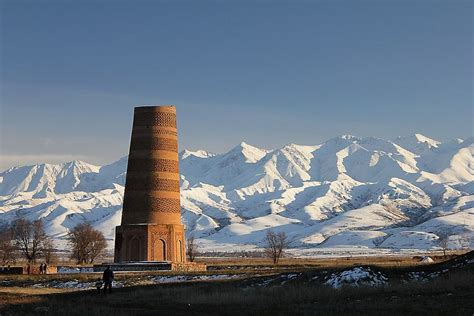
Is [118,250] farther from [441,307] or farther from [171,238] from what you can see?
[441,307]

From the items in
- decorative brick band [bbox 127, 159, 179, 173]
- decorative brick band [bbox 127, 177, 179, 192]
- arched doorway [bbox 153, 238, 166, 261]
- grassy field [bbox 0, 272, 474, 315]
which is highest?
decorative brick band [bbox 127, 159, 179, 173]

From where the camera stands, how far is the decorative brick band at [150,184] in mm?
57250

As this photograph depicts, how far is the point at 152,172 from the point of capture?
57531 mm

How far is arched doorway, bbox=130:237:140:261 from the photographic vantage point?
188 ft

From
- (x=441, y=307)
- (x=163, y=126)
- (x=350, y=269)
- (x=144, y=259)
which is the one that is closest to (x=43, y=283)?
(x=144, y=259)

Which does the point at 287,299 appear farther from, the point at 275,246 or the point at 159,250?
the point at 275,246

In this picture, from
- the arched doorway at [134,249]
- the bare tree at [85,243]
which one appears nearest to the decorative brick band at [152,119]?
the arched doorway at [134,249]

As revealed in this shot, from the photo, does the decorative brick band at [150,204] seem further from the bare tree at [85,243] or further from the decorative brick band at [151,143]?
the bare tree at [85,243]

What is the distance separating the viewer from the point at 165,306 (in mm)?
26891

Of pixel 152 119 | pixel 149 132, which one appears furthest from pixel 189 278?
pixel 152 119

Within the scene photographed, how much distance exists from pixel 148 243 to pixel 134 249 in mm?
1756

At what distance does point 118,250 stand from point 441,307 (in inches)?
1495

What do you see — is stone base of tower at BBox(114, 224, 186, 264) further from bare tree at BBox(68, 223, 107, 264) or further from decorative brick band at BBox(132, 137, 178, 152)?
bare tree at BBox(68, 223, 107, 264)

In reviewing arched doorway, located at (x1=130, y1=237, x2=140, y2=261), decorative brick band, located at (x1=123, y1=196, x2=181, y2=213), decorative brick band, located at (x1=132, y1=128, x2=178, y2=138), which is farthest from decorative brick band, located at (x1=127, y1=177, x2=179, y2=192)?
arched doorway, located at (x1=130, y1=237, x2=140, y2=261)
